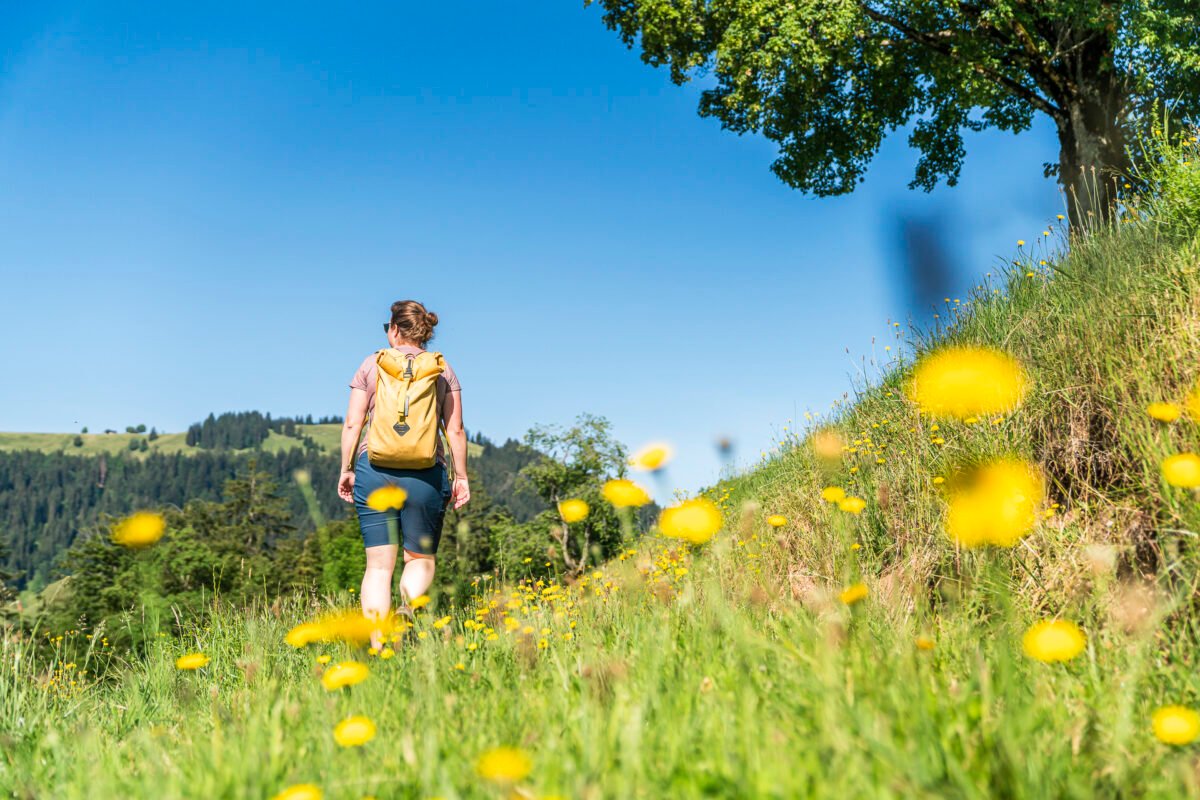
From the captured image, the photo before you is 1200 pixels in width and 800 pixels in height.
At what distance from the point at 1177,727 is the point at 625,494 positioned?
1.46 meters

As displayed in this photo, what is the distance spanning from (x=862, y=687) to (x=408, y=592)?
3142 millimetres

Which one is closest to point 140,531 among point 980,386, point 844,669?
point 844,669

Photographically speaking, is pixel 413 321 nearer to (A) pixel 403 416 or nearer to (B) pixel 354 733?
(A) pixel 403 416

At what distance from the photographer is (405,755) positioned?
1732mm

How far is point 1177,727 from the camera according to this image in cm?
150

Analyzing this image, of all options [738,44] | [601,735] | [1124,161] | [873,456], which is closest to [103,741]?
[601,735]

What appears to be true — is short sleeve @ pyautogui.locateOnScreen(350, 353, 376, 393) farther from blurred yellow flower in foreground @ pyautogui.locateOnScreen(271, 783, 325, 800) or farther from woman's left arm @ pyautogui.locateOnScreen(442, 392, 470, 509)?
blurred yellow flower in foreground @ pyautogui.locateOnScreen(271, 783, 325, 800)

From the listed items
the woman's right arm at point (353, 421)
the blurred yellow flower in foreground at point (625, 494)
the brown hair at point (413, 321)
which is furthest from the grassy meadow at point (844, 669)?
the brown hair at point (413, 321)

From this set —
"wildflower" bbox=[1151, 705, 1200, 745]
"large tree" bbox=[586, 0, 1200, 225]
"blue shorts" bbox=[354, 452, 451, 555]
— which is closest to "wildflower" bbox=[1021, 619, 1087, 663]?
"wildflower" bbox=[1151, 705, 1200, 745]

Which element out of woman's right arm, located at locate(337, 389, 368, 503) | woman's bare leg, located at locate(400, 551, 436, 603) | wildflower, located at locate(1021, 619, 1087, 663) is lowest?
woman's bare leg, located at locate(400, 551, 436, 603)

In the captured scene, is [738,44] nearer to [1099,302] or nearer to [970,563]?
[1099,302]

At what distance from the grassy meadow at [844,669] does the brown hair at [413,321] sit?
1792 mm

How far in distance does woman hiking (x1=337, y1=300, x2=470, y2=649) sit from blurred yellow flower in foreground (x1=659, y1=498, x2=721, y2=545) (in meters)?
2.32

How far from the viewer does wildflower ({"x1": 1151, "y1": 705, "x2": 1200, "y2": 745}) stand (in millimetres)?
1493
